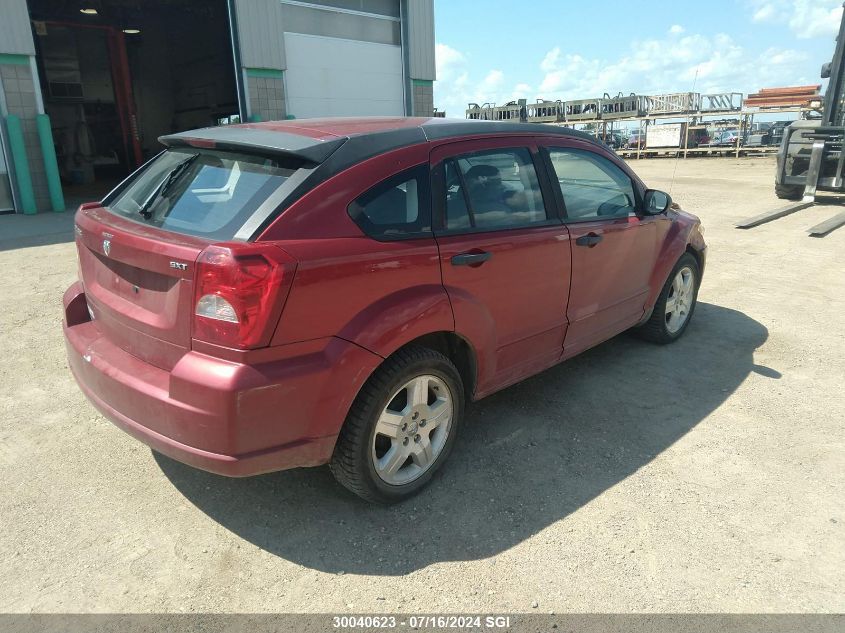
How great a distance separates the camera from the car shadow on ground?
264 cm

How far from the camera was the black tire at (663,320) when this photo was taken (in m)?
4.69

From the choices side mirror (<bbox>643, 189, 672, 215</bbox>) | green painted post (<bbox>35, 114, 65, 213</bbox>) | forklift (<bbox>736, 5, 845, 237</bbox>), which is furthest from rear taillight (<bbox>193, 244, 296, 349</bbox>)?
green painted post (<bbox>35, 114, 65, 213</bbox>)

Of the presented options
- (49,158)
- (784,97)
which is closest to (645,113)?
(784,97)

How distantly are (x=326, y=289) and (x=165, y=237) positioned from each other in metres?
0.72

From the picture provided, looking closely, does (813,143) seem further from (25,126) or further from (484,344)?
(25,126)

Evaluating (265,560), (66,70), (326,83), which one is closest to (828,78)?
(326,83)

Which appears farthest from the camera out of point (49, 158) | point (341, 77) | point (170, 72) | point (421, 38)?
point (170, 72)

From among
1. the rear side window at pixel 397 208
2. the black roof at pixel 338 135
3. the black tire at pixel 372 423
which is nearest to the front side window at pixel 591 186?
the black roof at pixel 338 135

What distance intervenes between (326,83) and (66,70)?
448 inches

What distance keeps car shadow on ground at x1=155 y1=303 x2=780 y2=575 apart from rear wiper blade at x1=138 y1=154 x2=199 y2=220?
133 cm

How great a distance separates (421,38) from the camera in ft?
54.8

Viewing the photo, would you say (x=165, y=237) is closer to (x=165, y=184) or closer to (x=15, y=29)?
(x=165, y=184)

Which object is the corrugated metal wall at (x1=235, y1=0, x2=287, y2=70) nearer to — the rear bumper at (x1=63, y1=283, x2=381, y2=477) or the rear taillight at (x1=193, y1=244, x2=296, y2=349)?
the rear bumper at (x1=63, y1=283, x2=381, y2=477)

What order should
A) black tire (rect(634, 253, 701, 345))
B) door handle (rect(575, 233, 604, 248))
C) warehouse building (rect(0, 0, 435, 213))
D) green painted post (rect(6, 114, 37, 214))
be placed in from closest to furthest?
door handle (rect(575, 233, 604, 248)), black tire (rect(634, 253, 701, 345)), green painted post (rect(6, 114, 37, 214)), warehouse building (rect(0, 0, 435, 213))
